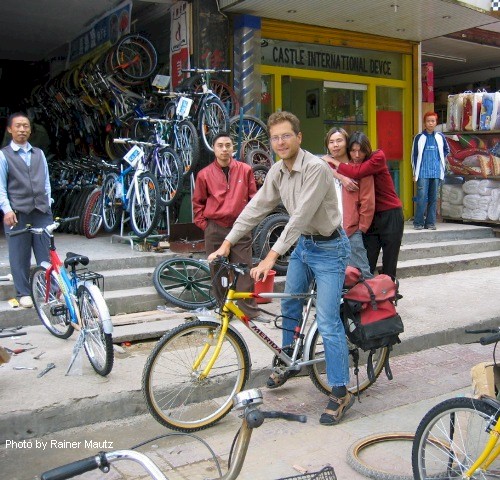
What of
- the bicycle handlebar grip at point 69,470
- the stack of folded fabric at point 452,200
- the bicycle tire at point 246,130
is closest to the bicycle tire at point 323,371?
the bicycle handlebar grip at point 69,470

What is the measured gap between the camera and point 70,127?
39.8ft

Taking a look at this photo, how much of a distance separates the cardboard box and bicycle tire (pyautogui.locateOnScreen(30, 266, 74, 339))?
361 centimetres

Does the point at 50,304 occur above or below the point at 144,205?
below

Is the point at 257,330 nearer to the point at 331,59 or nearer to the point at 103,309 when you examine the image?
the point at 103,309

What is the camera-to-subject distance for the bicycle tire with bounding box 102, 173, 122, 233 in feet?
29.5

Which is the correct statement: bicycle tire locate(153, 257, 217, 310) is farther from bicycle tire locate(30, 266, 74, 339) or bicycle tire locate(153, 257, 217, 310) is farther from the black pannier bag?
the black pannier bag

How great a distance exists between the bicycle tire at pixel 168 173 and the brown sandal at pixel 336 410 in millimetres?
4195

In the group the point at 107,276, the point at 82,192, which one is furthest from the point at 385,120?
the point at 107,276

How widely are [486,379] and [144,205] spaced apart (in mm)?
5652

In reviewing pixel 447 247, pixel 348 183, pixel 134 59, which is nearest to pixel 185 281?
pixel 348 183

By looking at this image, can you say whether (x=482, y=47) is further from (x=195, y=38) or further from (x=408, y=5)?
(x=195, y=38)

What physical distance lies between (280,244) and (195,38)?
565 cm

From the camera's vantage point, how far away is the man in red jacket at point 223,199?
632 cm

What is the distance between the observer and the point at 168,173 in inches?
322
